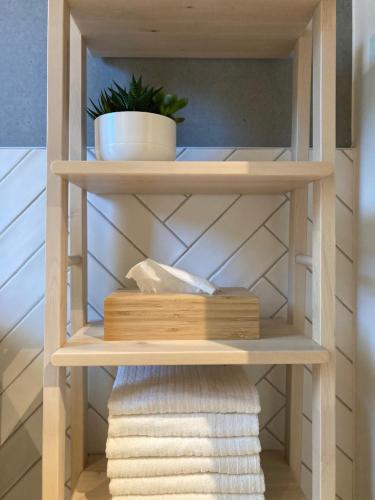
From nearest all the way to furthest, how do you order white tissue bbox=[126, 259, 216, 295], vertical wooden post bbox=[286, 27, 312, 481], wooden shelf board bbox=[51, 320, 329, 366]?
wooden shelf board bbox=[51, 320, 329, 366] → white tissue bbox=[126, 259, 216, 295] → vertical wooden post bbox=[286, 27, 312, 481]

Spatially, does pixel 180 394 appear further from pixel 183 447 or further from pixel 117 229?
pixel 117 229

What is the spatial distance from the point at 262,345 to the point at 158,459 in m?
0.27

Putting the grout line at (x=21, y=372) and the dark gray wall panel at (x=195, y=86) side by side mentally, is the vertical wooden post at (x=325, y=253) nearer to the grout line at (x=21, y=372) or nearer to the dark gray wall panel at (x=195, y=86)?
the dark gray wall panel at (x=195, y=86)

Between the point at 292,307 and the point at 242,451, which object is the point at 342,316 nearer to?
the point at 292,307

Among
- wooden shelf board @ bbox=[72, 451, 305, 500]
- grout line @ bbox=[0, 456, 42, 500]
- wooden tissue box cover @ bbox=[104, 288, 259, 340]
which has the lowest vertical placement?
grout line @ bbox=[0, 456, 42, 500]

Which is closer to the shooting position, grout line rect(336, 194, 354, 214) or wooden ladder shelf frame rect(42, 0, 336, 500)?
wooden ladder shelf frame rect(42, 0, 336, 500)

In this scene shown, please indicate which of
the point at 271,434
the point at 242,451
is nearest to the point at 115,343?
the point at 242,451

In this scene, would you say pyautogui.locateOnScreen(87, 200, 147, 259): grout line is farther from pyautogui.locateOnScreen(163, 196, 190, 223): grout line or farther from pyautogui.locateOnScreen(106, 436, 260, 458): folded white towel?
pyautogui.locateOnScreen(106, 436, 260, 458): folded white towel

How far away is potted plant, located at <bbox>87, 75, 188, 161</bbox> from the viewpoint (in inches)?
27.5

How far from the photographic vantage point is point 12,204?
3.13 feet

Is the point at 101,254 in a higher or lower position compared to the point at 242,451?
higher

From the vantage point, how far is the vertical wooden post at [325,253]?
0.68m

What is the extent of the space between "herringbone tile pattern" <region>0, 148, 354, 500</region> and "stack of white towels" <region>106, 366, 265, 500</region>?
0.26 meters

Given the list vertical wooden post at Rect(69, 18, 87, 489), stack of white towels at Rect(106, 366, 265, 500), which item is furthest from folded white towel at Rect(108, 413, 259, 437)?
vertical wooden post at Rect(69, 18, 87, 489)
